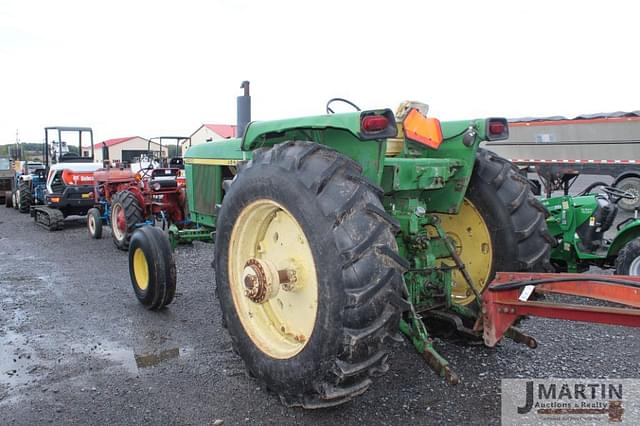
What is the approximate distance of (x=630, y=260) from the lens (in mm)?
4883

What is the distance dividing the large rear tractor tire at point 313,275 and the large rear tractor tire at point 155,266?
1829 millimetres

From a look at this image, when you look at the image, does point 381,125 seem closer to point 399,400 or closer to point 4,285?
point 399,400

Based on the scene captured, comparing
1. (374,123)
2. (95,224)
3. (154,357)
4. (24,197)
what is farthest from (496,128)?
(24,197)

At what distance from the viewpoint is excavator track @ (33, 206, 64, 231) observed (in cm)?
1041

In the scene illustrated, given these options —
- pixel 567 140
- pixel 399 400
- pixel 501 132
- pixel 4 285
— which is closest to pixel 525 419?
pixel 399 400

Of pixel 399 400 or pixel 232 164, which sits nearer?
pixel 399 400

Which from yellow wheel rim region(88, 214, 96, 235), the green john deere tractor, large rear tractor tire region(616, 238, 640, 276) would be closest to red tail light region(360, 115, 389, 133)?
the green john deere tractor

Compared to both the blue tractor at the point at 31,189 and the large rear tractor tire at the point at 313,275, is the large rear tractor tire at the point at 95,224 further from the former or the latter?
the large rear tractor tire at the point at 313,275

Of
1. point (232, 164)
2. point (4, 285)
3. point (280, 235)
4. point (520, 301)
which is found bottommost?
point (4, 285)

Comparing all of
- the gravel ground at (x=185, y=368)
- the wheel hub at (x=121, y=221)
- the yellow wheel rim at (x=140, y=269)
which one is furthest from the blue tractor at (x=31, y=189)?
the yellow wheel rim at (x=140, y=269)

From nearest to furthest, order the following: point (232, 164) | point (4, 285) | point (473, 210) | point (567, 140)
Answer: point (473, 210) < point (232, 164) < point (4, 285) < point (567, 140)

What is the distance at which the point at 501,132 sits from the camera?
10.7ft

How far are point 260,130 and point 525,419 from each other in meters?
2.21

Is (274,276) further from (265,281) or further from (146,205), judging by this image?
(146,205)
